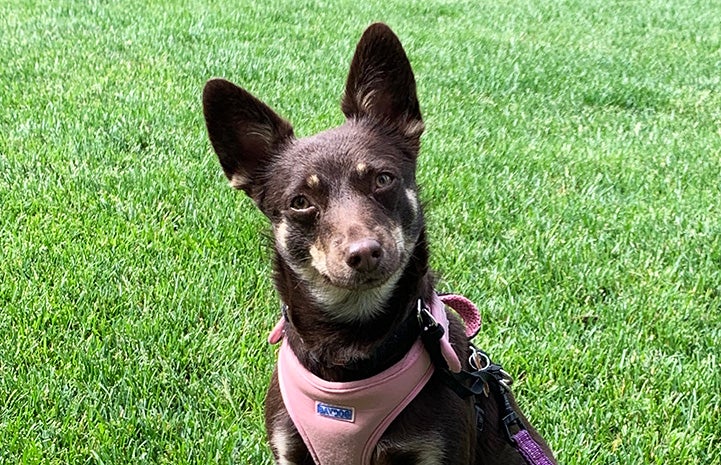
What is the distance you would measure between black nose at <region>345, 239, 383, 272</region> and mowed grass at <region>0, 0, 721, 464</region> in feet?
2.50

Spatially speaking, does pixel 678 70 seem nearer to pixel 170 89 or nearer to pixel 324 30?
pixel 324 30

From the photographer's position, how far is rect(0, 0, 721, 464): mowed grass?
3127 mm

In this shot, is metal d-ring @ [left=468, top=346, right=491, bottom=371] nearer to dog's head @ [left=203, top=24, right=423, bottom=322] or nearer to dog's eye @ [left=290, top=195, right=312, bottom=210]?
dog's head @ [left=203, top=24, right=423, bottom=322]

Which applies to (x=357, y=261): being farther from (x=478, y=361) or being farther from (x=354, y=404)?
(x=478, y=361)

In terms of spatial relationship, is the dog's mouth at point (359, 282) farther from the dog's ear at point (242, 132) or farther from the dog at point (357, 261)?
the dog's ear at point (242, 132)

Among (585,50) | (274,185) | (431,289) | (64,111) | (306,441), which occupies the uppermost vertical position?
(274,185)

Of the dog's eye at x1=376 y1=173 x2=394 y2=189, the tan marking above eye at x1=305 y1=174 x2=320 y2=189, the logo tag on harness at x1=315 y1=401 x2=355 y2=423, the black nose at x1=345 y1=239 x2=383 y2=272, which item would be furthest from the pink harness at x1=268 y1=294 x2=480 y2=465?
the tan marking above eye at x1=305 y1=174 x2=320 y2=189

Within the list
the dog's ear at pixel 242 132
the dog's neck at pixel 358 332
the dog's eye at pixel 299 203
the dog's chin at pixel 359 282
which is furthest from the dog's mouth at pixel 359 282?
the dog's ear at pixel 242 132

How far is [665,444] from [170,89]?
16.5ft

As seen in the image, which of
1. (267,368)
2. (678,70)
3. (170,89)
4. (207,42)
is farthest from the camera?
(678,70)

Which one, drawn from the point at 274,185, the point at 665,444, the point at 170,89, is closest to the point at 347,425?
the point at 274,185

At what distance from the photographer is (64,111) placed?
6.00m

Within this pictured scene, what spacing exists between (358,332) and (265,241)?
508mm

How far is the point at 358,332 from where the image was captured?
2.42 metres
